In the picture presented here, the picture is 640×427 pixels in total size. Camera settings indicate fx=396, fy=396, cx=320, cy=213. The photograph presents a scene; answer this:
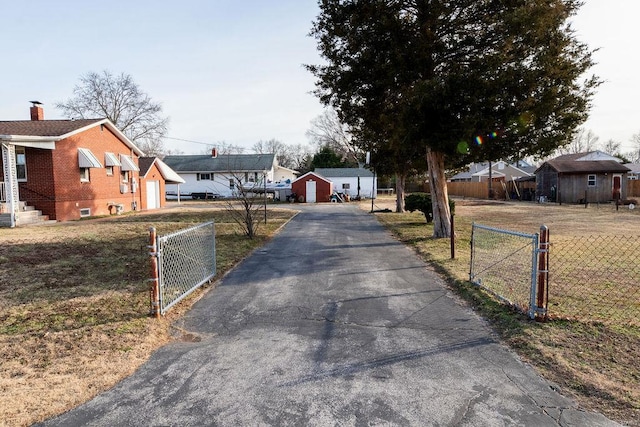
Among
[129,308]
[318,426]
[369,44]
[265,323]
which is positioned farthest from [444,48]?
[318,426]

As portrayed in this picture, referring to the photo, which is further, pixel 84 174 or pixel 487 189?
pixel 487 189

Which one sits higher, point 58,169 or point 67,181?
point 58,169

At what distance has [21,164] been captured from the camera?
18.0 metres

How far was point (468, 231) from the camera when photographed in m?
15.3

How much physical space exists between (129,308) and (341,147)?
57852 mm

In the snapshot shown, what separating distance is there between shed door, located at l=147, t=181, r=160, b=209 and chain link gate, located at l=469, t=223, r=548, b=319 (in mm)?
23867

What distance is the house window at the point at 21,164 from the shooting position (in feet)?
58.8

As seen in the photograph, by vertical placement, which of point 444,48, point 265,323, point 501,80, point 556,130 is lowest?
point 265,323

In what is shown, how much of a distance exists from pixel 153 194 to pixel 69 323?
26425 millimetres

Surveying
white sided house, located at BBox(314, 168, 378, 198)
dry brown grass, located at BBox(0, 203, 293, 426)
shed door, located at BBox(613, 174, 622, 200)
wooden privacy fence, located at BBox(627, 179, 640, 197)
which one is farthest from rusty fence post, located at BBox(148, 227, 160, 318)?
white sided house, located at BBox(314, 168, 378, 198)

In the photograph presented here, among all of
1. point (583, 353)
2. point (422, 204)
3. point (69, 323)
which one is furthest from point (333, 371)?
point (422, 204)

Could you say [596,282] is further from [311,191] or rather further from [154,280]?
[311,191]

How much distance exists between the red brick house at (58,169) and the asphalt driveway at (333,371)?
573 inches

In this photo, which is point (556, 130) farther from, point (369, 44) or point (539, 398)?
point (539, 398)
